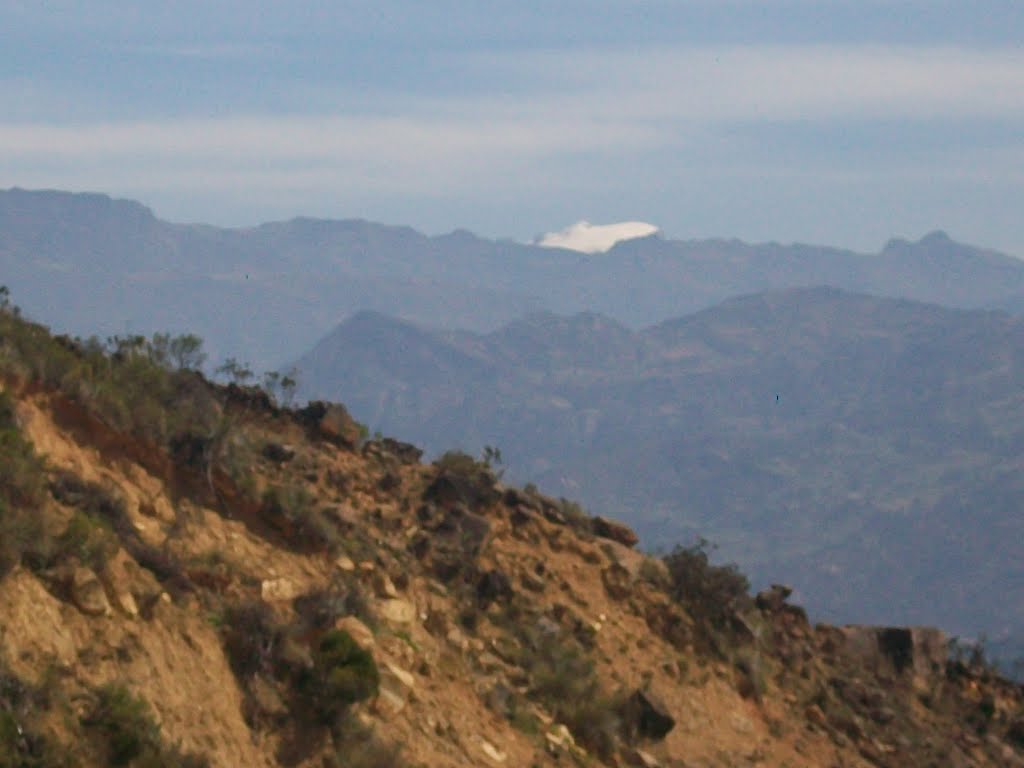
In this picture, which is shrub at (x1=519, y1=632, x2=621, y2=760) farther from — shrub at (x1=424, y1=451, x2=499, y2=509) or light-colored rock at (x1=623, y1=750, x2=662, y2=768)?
shrub at (x1=424, y1=451, x2=499, y2=509)

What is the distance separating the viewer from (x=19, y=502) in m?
16.9

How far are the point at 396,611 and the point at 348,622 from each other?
76.5 inches

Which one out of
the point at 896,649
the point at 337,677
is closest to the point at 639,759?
the point at 337,677

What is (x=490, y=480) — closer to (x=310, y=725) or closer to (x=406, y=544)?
(x=406, y=544)

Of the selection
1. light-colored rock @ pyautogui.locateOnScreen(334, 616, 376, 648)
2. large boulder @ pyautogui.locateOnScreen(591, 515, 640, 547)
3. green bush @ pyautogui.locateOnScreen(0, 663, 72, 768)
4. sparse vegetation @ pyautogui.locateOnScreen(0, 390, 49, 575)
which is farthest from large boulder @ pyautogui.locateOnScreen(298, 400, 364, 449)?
green bush @ pyautogui.locateOnScreen(0, 663, 72, 768)

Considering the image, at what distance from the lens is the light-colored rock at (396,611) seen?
20.3 m

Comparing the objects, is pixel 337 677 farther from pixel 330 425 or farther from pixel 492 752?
pixel 330 425

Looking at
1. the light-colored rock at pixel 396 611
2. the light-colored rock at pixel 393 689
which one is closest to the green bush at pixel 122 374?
the light-colored rock at pixel 396 611

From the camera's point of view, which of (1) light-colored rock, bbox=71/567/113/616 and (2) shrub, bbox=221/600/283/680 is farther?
(2) shrub, bbox=221/600/283/680

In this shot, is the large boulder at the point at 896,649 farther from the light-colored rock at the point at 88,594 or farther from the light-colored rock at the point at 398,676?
the light-colored rock at the point at 88,594

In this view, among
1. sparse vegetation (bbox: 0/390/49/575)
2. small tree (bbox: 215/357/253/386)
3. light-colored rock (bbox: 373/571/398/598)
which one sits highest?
small tree (bbox: 215/357/253/386)

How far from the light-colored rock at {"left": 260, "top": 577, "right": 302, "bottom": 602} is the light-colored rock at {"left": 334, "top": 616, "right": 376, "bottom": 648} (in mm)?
746

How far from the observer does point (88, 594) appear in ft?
52.3

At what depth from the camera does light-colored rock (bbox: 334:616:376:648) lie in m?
18.5
